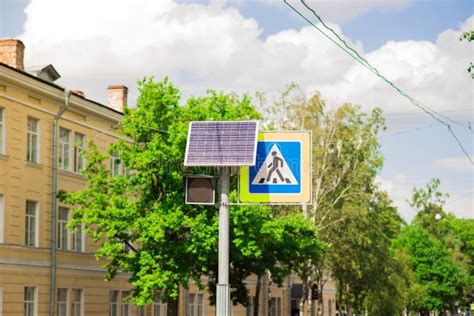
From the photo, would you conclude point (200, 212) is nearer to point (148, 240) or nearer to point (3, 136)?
point (148, 240)

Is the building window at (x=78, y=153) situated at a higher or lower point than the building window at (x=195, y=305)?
higher

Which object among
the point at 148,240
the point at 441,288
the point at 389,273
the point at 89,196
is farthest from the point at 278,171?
the point at 441,288

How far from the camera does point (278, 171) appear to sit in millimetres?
18750

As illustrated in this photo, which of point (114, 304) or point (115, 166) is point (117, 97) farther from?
point (114, 304)

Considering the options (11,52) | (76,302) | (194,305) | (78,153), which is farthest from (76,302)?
(194,305)

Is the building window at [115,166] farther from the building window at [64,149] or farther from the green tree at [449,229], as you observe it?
the green tree at [449,229]

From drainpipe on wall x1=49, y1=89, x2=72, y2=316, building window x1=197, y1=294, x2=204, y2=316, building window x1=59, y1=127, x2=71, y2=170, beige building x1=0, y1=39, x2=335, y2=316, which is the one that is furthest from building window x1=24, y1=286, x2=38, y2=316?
building window x1=197, y1=294, x2=204, y2=316

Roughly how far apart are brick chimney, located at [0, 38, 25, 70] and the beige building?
4 cm

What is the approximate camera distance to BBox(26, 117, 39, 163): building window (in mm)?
38094

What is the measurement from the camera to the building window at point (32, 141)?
38.1 metres

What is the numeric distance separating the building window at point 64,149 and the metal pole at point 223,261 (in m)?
23.2

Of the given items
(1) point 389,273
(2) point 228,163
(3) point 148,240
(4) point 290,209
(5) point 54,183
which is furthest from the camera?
(1) point 389,273

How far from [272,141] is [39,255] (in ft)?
69.4

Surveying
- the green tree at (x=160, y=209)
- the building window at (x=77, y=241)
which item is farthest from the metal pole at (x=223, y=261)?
the building window at (x=77, y=241)
